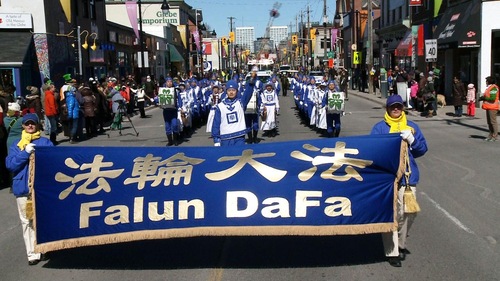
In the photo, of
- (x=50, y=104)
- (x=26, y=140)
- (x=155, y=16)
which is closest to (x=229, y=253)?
(x=26, y=140)

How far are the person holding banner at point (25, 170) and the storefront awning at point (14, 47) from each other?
18.5 metres

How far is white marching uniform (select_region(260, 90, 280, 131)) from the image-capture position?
56.4 feet

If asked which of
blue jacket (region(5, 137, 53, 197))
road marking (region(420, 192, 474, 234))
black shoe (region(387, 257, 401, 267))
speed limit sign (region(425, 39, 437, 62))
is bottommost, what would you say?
road marking (region(420, 192, 474, 234))

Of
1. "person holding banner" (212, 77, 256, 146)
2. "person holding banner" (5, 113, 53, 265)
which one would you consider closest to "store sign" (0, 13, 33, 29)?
"person holding banner" (212, 77, 256, 146)

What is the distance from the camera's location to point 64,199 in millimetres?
5680

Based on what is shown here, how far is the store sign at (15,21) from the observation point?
80.4 feet

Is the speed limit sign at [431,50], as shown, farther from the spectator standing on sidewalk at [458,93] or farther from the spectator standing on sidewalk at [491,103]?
the spectator standing on sidewalk at [491,103]

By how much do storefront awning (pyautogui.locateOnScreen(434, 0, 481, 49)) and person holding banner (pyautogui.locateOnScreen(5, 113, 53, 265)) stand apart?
23147 millimetres

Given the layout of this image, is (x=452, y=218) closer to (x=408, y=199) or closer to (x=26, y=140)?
(x=408, y=199)

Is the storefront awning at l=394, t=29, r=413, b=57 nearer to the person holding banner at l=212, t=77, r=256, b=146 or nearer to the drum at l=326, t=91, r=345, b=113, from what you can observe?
the drum at l=326, t=91, r=345, b=113

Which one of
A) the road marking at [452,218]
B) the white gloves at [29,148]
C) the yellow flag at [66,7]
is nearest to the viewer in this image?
the white gloves at [29,148]

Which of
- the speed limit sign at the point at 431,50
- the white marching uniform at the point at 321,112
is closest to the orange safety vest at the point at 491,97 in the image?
the white marching uniform at the point at 321,112

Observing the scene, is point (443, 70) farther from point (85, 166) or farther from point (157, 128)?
point (85, 166)

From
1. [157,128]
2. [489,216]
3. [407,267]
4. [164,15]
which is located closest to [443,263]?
[407,267]
